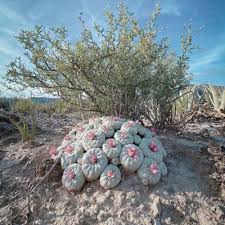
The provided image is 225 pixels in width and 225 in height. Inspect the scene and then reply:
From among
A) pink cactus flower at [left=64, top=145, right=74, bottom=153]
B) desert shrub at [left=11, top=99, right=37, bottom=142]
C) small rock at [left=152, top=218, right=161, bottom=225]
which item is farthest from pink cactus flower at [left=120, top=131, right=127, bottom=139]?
desert shrub at [left=11, top=99, right=37, bottom=142]

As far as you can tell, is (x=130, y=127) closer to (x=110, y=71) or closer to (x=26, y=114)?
(x=110, y=71)

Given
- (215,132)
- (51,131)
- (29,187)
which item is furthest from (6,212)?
(215,132)

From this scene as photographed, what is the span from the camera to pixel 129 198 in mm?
3135

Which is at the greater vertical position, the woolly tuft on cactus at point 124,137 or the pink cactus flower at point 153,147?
the woolly tuft on cactus at point 124,137

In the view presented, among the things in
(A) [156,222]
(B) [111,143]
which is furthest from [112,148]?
(A) [156,222]

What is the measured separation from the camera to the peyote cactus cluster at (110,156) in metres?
3.31

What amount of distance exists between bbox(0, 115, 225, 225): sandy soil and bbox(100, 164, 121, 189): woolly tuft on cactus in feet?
0.17

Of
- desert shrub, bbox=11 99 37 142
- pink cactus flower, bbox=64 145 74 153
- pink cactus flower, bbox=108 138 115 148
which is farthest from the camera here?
desert shrub, bbox=11 99 37 142

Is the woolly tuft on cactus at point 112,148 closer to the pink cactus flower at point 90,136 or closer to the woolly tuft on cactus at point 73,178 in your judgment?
the pink cactus flower at point 90,136

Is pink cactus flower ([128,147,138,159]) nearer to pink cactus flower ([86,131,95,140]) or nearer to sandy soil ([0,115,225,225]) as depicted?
sandy soil ([0,115,225,225])

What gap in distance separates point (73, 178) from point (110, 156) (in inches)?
16.8

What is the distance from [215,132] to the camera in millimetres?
5312

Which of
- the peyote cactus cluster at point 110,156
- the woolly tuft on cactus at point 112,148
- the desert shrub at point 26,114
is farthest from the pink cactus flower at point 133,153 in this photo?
the desert shrub at point 26,114

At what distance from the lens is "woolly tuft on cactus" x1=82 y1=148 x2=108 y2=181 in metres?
3.33
